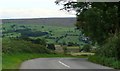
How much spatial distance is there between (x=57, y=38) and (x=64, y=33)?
11.5 ft

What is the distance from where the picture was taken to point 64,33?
104062mm

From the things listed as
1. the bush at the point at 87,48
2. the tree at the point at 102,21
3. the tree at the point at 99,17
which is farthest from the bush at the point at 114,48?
the bush at the point at 87,48

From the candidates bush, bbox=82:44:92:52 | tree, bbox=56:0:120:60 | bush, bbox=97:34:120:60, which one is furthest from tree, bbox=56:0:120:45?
bush, bbox=82:44:92:52

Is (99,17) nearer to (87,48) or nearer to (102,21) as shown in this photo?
(102,21)

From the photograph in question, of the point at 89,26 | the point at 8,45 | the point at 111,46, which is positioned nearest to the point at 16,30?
the point at 8,45

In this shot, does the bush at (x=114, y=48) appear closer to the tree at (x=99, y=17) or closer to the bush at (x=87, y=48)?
the tree at (x=99, y=17)

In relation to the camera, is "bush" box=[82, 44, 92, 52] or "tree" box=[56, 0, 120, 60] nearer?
"tree" box=[56, 0, 120, 60]

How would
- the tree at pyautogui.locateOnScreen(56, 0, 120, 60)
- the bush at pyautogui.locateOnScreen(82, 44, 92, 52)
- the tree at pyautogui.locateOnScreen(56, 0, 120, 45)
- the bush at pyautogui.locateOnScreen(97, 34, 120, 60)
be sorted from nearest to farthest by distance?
the bush at pyautogui.locateOnScreen(97, 34, 120, 60), the tree at pyautogui.locateOnScreen(56, 0, 120, 60), the tree at pyautogui.locateOnScreen(56, 0, 120, 45), the bush at pyautogui.locateOnScreen(82, 44, 92, 52)

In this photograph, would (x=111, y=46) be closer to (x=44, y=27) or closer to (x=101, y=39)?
(x=101, y=39)

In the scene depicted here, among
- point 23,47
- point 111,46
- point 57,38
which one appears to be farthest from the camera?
point 57,38

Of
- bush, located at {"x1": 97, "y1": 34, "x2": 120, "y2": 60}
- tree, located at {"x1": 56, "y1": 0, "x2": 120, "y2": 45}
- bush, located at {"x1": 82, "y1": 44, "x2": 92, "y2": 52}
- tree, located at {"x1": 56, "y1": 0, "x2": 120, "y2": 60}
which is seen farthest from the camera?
bush, located at {"x1": 82, "y1": 44, "x2": 92, "y2": 52}

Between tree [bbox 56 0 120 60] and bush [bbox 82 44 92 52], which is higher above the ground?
tree [bbox 56 0 120 60]

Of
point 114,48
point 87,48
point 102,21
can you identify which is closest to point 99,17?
point 102,21

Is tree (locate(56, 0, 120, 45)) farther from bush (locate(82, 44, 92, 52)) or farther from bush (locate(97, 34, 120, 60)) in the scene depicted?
bush (locate(82, 44, 92, 52))
